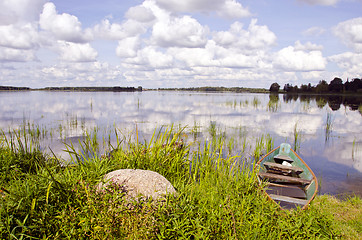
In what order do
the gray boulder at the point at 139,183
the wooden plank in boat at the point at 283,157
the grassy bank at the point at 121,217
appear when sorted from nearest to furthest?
the grassy bank at the point at 121,217
the gray boulder at the point at 139,183
the wooden plank in boat at the point at 283,157

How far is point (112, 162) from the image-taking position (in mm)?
5613

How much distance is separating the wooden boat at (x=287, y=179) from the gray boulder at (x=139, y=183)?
3.18 metres

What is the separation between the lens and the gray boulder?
4195mm

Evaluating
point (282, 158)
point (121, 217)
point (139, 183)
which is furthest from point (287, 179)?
point (121, 217)

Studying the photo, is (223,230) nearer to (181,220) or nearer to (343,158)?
(181,220)

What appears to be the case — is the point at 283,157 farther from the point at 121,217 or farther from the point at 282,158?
the point at 121,217

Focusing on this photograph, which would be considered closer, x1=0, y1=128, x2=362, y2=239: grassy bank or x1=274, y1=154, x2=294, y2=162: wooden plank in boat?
x1=0, y1=128, x2=362, y2=239: grassy bank

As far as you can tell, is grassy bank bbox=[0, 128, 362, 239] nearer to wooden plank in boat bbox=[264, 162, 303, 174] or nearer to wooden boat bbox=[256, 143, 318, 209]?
wooden boat bbox=[256, 143, 318, 209]

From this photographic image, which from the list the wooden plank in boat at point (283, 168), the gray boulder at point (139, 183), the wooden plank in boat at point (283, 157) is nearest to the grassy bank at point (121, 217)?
the gray boulder at point (139, 183)

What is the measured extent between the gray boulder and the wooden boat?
318 cm

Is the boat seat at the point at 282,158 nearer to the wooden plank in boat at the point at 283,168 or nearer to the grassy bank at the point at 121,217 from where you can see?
the wooden plank in boat at the point at 283,168

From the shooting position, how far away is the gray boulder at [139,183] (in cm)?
420

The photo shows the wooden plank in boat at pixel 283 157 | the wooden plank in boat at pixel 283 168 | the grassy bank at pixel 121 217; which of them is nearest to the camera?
the grassy bank at pixel 121 217

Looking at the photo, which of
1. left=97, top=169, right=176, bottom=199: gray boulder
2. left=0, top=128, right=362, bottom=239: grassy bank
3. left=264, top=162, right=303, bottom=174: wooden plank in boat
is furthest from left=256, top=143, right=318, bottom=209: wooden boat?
left=97, top=169, right=176, bottom=199: gray boulder
